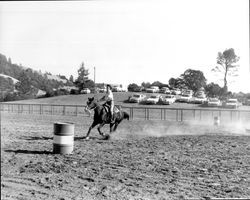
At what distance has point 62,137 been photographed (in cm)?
899

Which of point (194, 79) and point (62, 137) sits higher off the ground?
point (194, 79)

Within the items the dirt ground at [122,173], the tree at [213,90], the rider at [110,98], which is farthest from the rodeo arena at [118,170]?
the tree at [213,90]

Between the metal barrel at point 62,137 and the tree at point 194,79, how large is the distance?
1454 inches

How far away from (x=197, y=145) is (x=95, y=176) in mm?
6221

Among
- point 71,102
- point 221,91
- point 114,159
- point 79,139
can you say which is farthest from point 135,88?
point 114,159

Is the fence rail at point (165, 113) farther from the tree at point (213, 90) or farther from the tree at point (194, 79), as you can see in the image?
the tree at point (194, 79)

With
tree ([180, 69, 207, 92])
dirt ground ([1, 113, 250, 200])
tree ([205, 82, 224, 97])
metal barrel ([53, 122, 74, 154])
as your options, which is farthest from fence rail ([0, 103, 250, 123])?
metal barrel ([53, 122, 74, 154])

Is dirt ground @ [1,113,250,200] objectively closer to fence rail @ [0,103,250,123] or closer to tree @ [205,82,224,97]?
fence rail @ [0,103,250,123]

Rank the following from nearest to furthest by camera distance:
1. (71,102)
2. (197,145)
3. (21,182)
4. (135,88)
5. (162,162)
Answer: (21,182) → (162,162) → (197,145) → (71,102) → (135,88)

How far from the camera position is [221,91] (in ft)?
139

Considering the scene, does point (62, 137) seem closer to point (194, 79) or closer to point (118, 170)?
point (118, 170)

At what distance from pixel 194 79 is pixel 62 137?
1634 inches

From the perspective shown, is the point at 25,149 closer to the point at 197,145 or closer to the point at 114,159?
the point at 114,159

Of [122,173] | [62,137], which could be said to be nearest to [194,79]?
[62,137]
